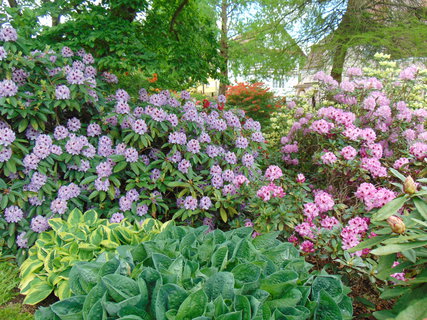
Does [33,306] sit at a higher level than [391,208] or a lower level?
lower

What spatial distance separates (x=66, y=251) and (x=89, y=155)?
3.27 feet

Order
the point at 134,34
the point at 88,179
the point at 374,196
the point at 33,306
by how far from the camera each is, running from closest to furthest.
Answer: the point at 33,306 → the point at 374,196 → the point at 88,179 → the point at 134,34

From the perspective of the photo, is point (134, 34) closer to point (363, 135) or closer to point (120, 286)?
point (363, 135)

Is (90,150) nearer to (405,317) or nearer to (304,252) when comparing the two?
(304,252)

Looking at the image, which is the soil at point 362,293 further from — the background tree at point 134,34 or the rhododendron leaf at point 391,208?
the background tree at point 134,34

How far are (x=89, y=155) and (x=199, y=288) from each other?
192cm

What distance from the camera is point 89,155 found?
2.87 meters

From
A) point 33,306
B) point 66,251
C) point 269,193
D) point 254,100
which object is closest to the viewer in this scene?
point 66,251

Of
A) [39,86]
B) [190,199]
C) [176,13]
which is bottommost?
[190,199]

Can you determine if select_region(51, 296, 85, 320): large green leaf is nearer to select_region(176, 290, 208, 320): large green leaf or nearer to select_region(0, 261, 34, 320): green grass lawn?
select_region(176, 290, 208, 320): large green leaf

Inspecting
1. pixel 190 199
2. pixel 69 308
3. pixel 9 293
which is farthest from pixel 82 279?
pixel 190 199

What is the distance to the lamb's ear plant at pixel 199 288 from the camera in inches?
48.6

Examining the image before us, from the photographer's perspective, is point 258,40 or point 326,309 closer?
point 326,309

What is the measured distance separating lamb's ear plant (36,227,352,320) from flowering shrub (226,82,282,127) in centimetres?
798
